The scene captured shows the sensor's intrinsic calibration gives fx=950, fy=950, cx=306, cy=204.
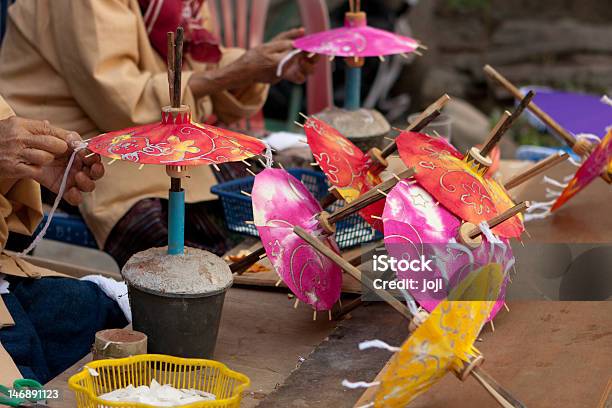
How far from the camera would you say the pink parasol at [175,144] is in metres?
1.40

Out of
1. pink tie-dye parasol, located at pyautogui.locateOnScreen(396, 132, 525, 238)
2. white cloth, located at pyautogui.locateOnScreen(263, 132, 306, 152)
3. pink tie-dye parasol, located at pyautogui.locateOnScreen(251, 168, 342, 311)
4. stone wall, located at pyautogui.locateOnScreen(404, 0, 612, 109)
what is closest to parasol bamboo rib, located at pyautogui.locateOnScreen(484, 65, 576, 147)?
pink tie-dye parasol, located at pyautogui.locateOnScreen(396, 132, 525, 238)

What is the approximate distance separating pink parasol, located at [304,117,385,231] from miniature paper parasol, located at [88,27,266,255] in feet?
0.67

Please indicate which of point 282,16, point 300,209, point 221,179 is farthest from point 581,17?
point 300,209

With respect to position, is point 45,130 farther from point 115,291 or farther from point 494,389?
point 494,389

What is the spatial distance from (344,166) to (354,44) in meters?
0.55

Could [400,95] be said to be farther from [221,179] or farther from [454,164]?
[454,164]

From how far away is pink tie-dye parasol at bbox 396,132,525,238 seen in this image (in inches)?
62.3

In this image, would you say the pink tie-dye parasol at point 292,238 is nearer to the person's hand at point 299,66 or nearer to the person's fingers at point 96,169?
the person's fingers at point 96,169

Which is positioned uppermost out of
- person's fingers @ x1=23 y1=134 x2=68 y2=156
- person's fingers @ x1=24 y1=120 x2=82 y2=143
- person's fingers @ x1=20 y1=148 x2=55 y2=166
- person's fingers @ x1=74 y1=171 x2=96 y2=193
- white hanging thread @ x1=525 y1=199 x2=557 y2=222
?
person's fingers @ x1=24 y1=120 x2=82 y2=143

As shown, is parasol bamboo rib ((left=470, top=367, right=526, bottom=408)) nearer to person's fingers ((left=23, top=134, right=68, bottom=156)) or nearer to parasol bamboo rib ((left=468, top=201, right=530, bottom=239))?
parasol bamboo rib ((left=468, top=201, right=530, bottom=239))

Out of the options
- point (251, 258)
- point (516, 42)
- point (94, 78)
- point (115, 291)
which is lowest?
point (516, 42)

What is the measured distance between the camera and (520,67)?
20.4 ft

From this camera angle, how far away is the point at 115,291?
1913mm

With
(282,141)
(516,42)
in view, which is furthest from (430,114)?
(516,42)
